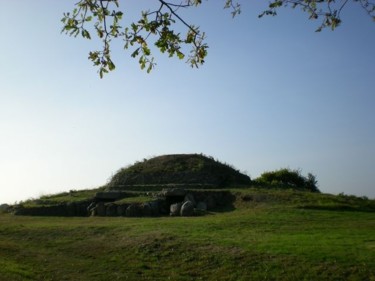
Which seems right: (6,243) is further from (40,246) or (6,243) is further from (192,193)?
(192,193)

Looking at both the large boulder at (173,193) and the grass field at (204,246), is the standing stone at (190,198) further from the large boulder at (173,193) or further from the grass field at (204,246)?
the grass field at (204,246)

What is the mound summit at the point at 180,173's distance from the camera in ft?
109

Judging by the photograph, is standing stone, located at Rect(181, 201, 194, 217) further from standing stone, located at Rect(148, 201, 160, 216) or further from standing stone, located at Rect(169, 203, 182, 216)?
standing stone, located at Rect(148, 201, 160, 216)

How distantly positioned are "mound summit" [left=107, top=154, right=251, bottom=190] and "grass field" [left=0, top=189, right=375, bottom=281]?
8417 mm

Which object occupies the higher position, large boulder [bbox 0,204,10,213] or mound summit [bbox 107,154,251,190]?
mound summit [bbox 107,154,251,190]

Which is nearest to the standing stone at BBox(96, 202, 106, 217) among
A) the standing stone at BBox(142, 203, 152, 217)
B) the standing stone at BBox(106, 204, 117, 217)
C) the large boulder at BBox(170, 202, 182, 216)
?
the standing stone at BBox(106, 204, 117, 217)

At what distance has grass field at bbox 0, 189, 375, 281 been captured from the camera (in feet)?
46.5

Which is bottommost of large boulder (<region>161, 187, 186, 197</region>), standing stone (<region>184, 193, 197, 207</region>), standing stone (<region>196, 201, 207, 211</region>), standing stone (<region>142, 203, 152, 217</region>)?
standing stone (<region>142, 203, 152, 217</region>)

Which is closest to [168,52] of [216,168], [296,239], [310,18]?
[310,18]

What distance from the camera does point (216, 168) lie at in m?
34.9

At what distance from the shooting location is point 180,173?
34.3 meters

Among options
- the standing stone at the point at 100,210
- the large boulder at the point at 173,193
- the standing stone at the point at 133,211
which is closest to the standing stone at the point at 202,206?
the large boulder at the point at 173,193

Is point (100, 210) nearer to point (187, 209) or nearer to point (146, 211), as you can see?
point (146, 211)

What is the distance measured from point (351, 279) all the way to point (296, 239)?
13.0 feet
